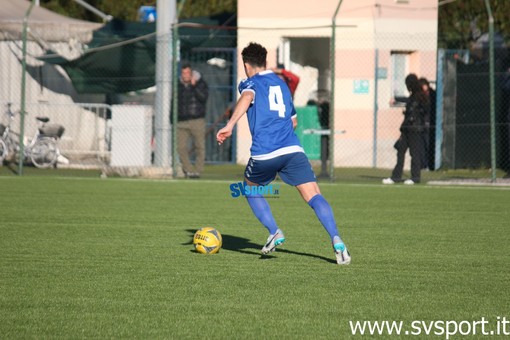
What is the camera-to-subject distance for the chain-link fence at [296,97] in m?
23.4

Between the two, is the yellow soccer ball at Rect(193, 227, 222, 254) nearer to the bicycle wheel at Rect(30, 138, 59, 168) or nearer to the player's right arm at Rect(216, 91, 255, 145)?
the player's right arm at Rect(216, 91, 255, 145)

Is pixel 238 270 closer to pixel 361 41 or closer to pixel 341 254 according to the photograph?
pixel 341 254

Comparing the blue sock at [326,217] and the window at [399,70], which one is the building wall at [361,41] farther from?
the blue sock at [326,217]

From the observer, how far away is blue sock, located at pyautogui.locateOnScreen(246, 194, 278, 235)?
953 cm

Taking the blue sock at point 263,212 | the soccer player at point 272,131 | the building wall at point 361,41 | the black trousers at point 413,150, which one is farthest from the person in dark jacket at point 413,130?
the soccer player at point 272,131

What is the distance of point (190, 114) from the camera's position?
2077cm

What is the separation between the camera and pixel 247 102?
9125mm

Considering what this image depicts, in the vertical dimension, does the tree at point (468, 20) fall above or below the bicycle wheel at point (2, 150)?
above

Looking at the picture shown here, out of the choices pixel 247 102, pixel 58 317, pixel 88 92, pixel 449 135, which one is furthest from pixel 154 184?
pixel 58 317

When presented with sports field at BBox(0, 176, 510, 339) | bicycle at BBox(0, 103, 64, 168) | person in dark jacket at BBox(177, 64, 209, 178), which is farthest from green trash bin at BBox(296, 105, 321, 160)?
sports field at BBox(0, 176, 510, 339)

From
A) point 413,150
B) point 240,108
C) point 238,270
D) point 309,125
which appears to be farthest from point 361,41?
point 238,270

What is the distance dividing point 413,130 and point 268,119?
1074cm

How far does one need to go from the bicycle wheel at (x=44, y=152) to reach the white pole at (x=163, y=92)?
3.40m

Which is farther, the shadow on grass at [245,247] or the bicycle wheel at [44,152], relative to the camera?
the bicycle wheel at [44,152]
